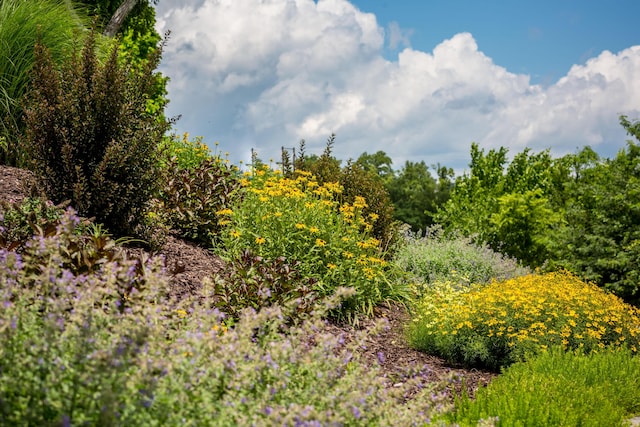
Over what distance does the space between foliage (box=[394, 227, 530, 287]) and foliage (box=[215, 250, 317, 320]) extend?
10.3 ft

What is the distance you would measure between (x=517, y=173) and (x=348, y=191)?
7.90 metres

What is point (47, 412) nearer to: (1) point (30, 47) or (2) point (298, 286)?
(2) point (298, 286)

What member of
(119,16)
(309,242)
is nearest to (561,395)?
(309,242)

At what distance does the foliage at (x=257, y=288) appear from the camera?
5684mm

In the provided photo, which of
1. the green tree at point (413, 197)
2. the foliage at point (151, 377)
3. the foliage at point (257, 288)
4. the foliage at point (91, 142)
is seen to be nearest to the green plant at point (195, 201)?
the foliage at point (91, 142)

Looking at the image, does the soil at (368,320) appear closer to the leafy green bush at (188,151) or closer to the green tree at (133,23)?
the leafy green bush at (188,151)

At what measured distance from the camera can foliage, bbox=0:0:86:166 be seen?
8.52m

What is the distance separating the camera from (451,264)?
32.0 feet

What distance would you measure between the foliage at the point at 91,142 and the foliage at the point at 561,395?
400 centimetres

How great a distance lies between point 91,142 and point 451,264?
5695 mm

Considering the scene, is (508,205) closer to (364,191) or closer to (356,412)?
(364,191)

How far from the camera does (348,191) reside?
10.1m

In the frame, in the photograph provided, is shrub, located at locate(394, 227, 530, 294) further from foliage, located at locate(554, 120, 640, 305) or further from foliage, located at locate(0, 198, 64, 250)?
foliage, located at locate(0, 198, 64, 250)

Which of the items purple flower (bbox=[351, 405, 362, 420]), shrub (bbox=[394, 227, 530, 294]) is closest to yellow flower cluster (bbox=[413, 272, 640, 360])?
shrub (bbox=[394, 227, 530, 294])
